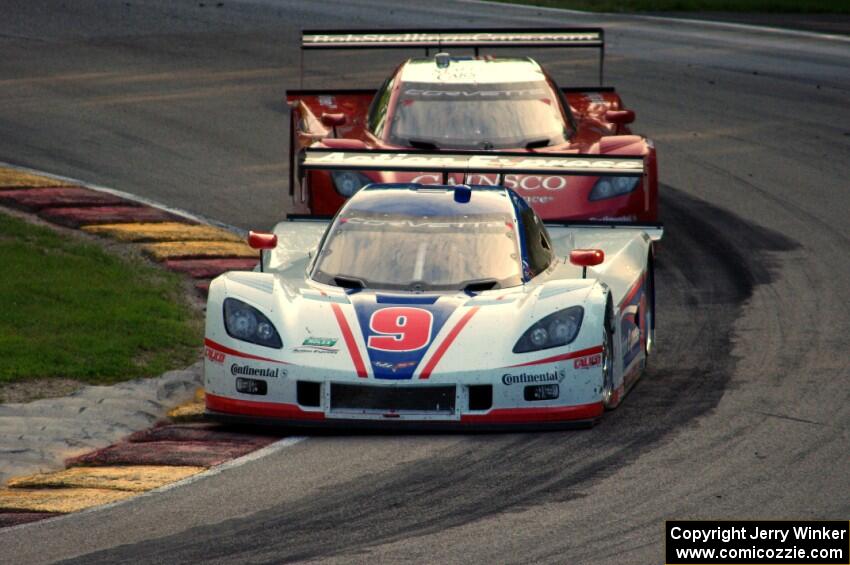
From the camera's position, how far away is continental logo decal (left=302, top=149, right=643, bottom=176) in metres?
11.5

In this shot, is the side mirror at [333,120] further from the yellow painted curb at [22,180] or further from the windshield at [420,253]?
the windshield at [420,253]

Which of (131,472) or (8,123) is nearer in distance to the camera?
(131,472)

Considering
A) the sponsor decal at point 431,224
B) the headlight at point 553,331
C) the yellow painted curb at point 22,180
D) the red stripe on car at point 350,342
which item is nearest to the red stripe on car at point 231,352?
the red stripe on car at point 350,342

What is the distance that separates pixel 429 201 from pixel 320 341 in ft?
5.60

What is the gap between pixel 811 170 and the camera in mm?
18266

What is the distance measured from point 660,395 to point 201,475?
9.60ft

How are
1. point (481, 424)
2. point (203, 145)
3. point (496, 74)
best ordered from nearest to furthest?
1. point (481, 424)
2. point (496, 74)
3. point (203, 145)

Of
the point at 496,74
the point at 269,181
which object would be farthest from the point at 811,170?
the point at 269,181

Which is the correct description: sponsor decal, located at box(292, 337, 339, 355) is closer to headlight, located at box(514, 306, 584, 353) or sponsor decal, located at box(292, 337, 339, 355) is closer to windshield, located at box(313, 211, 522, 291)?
windshield, located at box(313, 211, 522, 291)

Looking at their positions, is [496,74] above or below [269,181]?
above

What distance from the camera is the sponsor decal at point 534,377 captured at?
9.30 metres

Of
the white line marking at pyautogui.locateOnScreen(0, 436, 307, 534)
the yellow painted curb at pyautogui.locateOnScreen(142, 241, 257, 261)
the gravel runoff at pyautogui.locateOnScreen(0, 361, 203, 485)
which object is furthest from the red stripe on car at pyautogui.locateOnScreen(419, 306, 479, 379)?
the yellow painted curb at pyautogui.locateOnScreen(142, 241, 257, 261)

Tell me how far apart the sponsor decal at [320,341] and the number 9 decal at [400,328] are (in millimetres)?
206

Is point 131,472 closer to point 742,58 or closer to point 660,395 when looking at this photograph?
point 660,395
